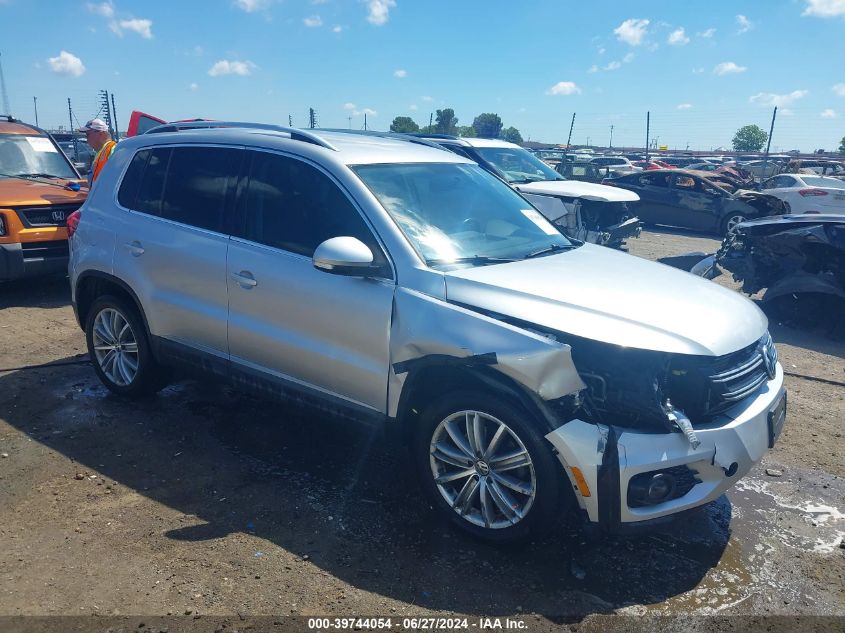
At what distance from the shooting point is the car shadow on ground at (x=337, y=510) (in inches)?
121

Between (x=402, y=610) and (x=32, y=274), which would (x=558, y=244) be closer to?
(x=402, y=610)

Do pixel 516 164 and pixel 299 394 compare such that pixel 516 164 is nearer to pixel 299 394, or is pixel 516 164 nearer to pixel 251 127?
pixel 251 127

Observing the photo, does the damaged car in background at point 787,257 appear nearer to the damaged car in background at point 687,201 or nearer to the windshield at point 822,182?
the damaged car in background at point 687,201

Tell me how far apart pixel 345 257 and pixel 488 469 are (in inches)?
49.6

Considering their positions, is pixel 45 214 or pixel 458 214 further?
pixel 45 214

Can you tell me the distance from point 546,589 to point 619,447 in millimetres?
780

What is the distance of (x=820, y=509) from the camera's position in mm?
3861

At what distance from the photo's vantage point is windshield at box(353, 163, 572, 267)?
3.65 meters

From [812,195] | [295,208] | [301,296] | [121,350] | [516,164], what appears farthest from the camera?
[812,195]

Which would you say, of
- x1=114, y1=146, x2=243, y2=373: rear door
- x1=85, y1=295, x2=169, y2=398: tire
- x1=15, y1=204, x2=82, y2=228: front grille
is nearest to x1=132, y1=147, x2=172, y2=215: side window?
x1=114, y1=146, x2=243, y2=373: rear door

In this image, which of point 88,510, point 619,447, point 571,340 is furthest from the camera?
point 88,510

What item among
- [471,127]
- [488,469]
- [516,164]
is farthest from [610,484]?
[471,127]

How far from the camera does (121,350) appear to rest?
4.96m

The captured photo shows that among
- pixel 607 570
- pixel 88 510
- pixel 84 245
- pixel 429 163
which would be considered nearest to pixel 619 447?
pixel 607 570
